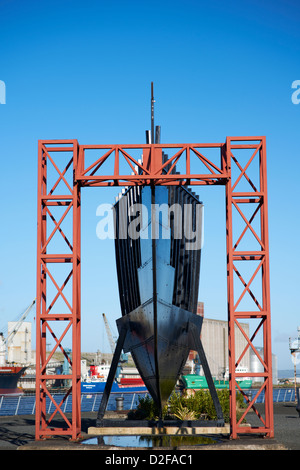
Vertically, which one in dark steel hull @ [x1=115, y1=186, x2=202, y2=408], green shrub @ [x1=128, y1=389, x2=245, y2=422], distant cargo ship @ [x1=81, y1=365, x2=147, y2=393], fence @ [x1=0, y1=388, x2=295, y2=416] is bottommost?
distant cargo ship @ [x1=81, y1=365, x2=147, y2=393]

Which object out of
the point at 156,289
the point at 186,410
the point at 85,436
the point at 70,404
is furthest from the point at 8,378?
the point at 156,289

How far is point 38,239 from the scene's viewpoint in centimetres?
1975

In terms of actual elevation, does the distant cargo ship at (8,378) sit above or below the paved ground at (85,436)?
below

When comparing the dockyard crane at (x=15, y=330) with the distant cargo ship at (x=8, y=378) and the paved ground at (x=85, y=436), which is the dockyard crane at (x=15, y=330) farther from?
the paved ground at (x=85, y=436)

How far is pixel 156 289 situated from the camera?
21.2 m

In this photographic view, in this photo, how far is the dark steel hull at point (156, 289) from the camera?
2175cm

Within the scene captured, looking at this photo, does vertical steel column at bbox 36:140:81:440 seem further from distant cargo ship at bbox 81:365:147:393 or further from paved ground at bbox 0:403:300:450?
distant cargo ship at bbox 81:365:147:393

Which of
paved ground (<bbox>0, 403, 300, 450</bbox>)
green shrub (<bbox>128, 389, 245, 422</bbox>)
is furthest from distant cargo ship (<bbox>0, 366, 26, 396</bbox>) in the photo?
green shrub (<bbox>128, 389, 245, 422</bbox>)

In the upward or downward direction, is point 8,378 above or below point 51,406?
below

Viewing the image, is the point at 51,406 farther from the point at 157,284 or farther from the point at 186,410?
the point at 157,284

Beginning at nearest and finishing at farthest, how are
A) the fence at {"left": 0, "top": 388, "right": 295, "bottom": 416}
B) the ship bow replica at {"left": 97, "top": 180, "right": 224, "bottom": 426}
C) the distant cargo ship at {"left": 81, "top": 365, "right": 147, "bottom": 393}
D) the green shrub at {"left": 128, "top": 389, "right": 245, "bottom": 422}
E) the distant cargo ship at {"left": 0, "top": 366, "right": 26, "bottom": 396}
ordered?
the ship bow replica at {"left": 97, "top": 180, "right": 224, "bottom": 426} < the green shrub at {"left": 128, "top": 389, "right": 245, "bottom": 422} < the fence at {"left": 0, "top": 388, "right": 295, "bottom": 416} < the distant cargo ship at {"left": 81, "top": 365, "right": 147, "bottom": 393} < the distant cargo ship at {"left": 0, "top": 366, "right": 26, "bottom": 396}

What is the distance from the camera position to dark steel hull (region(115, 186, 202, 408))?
2175 centimetres

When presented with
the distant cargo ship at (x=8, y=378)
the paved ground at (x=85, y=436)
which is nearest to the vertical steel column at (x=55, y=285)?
the paved ground at (x=85, y=436)
